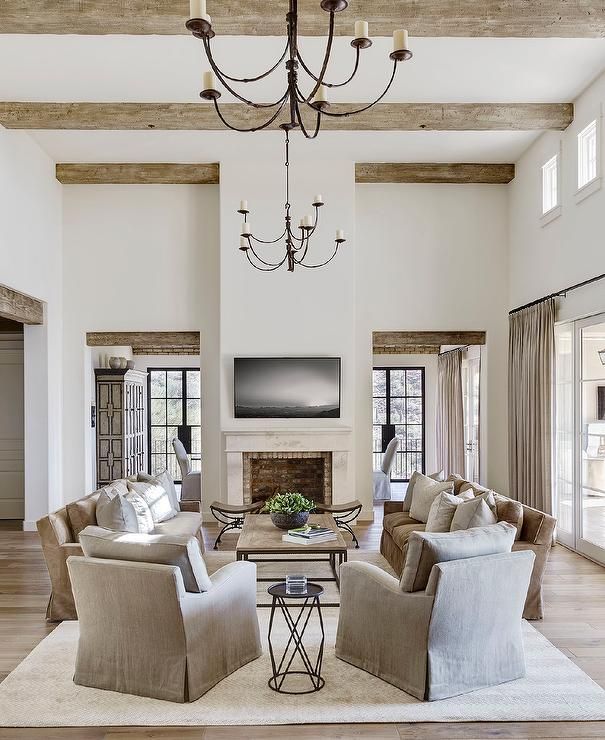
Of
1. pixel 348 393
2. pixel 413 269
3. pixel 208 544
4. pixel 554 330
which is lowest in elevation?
pixel 208 544

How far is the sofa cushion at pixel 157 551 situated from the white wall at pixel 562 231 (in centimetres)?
423

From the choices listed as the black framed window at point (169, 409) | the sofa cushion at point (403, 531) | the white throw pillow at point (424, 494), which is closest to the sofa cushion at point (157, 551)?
the sofa cushion at point (403, 531)

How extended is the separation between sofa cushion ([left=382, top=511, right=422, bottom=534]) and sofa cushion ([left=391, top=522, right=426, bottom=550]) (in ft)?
0.31

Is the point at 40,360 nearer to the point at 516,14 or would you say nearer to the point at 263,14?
the point at 263,14

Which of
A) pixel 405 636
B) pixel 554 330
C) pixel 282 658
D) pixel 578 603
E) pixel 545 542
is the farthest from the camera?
pixel 554 330

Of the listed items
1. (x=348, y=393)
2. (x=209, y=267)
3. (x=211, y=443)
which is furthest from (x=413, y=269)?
(x=211, y=443)

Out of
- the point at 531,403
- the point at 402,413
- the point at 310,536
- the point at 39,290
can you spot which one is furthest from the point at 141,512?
the point at 402,413

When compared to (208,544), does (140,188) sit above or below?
above

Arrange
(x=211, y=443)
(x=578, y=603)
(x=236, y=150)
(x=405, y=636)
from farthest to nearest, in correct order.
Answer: (x=211, y=443) → (x=236, y=150) → (x=578, y=603) → (x=405, y=636)

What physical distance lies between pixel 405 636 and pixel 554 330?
4410 millimetres

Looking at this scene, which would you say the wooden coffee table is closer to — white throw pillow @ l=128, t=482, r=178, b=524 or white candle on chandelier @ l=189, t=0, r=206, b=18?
white throw pillow @ l=128, t=482, r=178, b=524

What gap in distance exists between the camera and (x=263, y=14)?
447cm

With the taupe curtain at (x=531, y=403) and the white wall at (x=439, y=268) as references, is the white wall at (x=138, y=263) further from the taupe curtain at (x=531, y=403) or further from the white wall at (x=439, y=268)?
the taupe curtain at (x=531, y=403)

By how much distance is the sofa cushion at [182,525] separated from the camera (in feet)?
17.8
